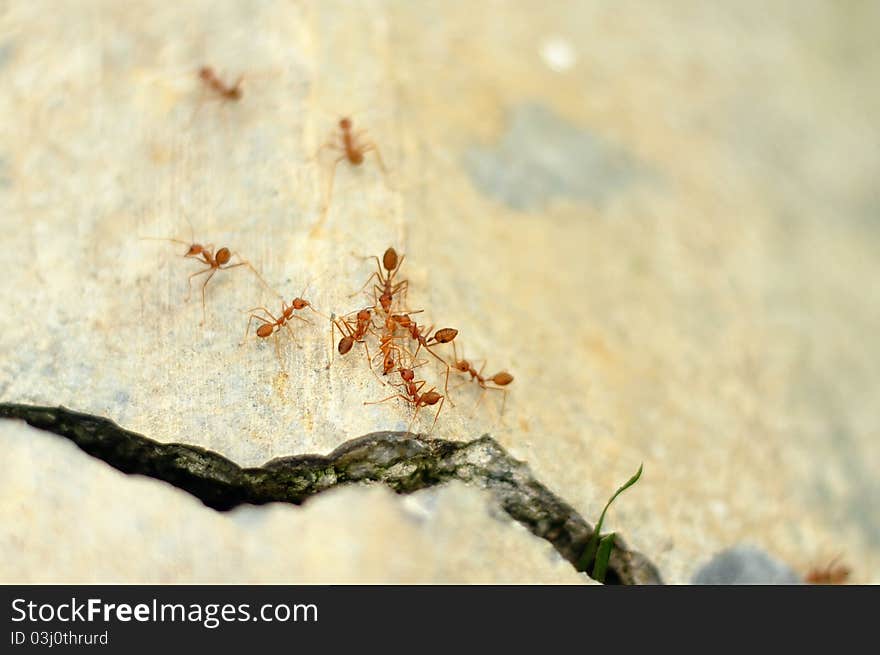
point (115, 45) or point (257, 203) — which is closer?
point (257, 203)

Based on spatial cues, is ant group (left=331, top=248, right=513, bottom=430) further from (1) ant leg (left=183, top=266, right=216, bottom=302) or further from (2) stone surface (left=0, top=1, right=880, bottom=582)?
(1) ant leg (left=183, top=266, right=216, bottom=302)

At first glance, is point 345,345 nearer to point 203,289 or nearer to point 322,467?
point 322,467

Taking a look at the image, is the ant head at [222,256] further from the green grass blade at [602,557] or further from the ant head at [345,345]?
the green grass blade at [602,557]

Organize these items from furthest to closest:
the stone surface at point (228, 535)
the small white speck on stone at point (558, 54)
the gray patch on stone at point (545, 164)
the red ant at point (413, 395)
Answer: the small white speck on stone at point (558, 54)
the gray patch on stone at point (545, 164)
the red ant at point (413, 395)
the stone surface at point (228, 535)

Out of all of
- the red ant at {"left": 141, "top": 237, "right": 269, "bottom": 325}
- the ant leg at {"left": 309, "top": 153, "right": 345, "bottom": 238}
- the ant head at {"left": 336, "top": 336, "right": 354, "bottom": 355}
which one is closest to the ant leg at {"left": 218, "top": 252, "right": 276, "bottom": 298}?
the red ant at {"left": 141, "top": 237, "right": 269, "bottom": 325}

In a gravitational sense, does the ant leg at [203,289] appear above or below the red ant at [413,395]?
above

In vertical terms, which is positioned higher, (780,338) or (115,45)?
(115,45)

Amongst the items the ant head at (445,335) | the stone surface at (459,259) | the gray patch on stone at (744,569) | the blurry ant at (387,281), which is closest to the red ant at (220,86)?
the stone surface at (459,259)
